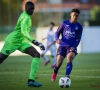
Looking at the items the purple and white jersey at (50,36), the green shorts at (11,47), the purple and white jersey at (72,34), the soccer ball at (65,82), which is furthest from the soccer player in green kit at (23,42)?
the purple and white jersey at (50,36)

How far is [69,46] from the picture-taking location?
1423cm

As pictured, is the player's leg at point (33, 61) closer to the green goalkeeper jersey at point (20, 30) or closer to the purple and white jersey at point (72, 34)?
the green goalkeeper jersey at point (20, 30)

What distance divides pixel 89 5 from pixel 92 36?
45.0 metres

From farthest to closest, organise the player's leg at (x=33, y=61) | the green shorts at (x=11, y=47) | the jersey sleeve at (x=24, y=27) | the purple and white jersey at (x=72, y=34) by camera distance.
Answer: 1. the purple and white jersey at (x=72, y=34)
2. the green shorts at (x=11, y=47)
3. the player's leg at (x=33, y=61)
4. the jersey sleeve at (x=24, y=27)

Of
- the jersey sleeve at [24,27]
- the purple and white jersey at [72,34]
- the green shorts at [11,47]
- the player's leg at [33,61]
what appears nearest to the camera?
the jersey sleeve at [24,27]

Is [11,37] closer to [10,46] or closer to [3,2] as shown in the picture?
[10,46]

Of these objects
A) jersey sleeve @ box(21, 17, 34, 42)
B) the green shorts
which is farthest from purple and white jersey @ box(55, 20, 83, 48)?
jersey sleeve @ box(21, 17, 34, 42)

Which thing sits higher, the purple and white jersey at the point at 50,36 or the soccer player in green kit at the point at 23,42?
the soccer player in green kit at the point at 23,42

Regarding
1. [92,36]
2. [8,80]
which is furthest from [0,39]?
[8,80]

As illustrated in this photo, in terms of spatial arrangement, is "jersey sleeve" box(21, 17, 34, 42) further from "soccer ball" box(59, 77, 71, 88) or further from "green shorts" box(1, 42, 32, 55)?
"soccer ball" box(59, 77, 71, 88)

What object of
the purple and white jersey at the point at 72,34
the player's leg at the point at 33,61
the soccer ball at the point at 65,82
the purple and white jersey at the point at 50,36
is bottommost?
the purple and white jersey at the point at 50,36

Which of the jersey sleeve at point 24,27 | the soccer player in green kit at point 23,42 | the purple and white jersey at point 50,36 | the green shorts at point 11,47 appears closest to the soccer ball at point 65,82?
the soccer player in green kit at point 23,42

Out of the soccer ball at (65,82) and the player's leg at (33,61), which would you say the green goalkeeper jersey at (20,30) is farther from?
the soccer ball at (65,82)

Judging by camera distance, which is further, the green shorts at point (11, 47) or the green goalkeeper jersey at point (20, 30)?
the green shorts at point (11, 47)
